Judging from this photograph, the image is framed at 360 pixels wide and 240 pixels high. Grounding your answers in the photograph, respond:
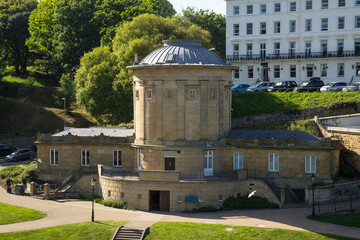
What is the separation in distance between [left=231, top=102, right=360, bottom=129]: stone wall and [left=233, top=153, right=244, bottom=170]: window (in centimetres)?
1311

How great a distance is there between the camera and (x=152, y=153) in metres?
54.2

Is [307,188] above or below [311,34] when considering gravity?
below

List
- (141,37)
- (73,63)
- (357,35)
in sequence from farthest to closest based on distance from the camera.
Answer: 1. (73,63)
2. (357,35)
3. (141,37)

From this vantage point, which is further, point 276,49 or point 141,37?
point 276,49

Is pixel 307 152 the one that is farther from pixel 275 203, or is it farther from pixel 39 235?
pixel 39 235

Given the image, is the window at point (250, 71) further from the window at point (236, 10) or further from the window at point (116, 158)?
the window at point (116, 158)

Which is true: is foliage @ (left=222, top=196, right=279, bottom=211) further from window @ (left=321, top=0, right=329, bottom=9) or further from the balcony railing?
window @ (left=321, top=0, right=329, bottom=9)

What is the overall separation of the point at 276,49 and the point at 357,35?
462 inches

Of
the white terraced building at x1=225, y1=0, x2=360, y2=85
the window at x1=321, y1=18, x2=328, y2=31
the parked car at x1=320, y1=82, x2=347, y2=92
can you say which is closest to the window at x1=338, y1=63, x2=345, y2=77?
the white terraced building at x1=225, y1=0, x2=360, y2=85

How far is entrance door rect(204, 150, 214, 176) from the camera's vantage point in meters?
54.2

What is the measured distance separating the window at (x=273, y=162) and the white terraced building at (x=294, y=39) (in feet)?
105

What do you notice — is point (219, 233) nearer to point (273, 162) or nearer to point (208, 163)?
point (208, 163)

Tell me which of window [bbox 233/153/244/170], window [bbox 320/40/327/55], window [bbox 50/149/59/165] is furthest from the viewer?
window [bbox 320/40/327/55]

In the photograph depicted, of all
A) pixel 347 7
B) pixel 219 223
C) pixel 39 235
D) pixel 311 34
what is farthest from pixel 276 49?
pixel 39 235
